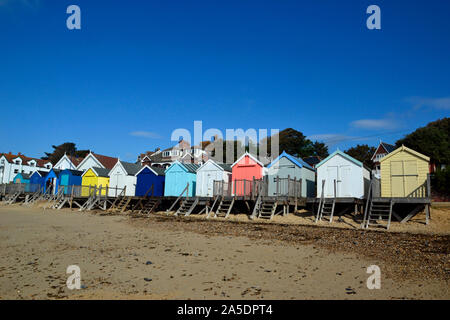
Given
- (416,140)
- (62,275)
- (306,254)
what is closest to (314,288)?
(306,254)

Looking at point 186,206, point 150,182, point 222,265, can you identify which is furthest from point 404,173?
point 150,182

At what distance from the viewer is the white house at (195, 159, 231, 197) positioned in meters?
26.6

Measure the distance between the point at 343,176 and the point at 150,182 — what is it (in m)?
17.8

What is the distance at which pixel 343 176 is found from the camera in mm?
20953

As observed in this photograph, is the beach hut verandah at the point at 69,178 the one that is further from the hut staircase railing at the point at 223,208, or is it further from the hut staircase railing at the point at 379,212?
the hut staircase railing at the point at 379,212

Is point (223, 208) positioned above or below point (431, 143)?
below

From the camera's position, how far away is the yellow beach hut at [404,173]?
17.8 metres

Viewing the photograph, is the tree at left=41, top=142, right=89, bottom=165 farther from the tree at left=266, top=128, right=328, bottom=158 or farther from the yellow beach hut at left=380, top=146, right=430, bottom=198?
the yellow beach hut at left=380, top=146, right=430, bottom=198

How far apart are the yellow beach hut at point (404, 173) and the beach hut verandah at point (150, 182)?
64.3 ft

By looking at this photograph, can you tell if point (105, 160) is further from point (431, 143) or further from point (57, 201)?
point (431, 143)

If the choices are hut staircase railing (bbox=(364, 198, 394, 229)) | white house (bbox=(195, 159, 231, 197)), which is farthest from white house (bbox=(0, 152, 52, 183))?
hut staircase railing (bbox=(364, 198, 394, 229))

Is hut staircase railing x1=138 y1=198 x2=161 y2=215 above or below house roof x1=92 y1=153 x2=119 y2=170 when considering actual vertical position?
below

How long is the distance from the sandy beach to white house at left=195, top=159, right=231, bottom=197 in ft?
42.2
